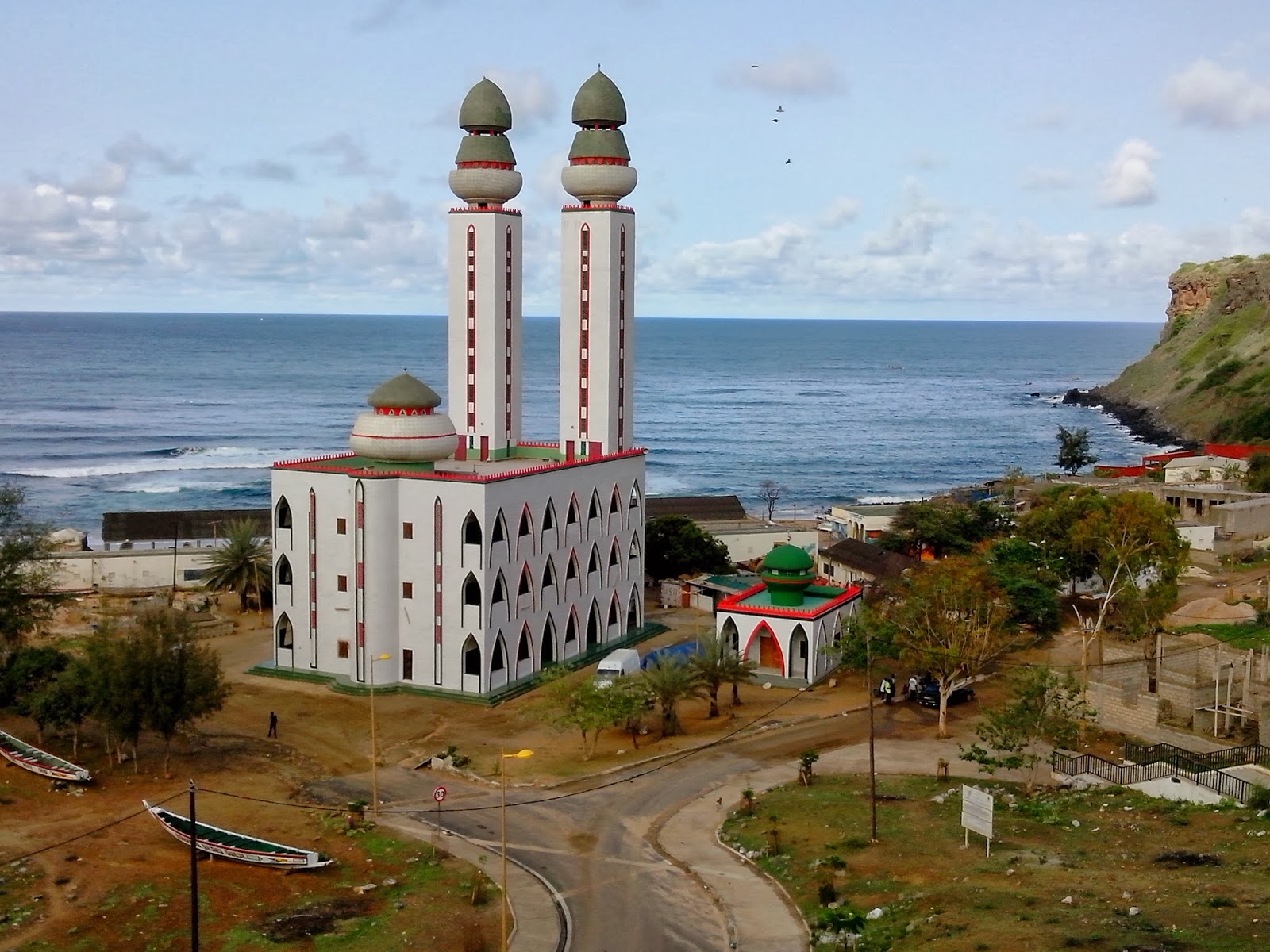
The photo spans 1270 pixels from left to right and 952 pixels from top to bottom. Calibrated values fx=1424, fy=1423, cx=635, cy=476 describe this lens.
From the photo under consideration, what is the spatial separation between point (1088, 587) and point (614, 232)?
84.1ft

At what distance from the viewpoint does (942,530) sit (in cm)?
6712

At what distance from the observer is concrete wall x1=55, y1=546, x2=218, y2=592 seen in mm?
67625

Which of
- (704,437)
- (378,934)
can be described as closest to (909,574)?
(378,934)

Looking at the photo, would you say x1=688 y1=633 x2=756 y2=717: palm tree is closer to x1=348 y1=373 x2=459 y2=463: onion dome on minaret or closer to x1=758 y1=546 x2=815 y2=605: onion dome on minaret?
x1=758 y1=546 x2=815 y2=605: onion dome on minaret

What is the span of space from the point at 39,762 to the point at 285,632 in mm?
12748

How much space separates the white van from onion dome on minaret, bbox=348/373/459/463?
9328 millimetres

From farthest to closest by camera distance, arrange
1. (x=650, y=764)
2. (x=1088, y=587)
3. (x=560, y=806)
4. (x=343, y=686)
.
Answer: (x=1088, y=587) < (x=343, y=686) < (x=650, y=764) < (x=560, y=806)

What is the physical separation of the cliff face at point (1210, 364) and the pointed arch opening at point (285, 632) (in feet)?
286

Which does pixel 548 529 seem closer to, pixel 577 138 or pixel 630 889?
pixel 577 138

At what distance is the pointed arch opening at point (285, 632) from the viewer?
169 feet

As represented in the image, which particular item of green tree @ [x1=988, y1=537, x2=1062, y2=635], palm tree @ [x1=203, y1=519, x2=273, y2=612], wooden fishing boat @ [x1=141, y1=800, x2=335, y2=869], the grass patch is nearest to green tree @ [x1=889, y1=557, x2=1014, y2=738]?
green tree @ [x1=988, y1=537, x2=1062, y2=635]

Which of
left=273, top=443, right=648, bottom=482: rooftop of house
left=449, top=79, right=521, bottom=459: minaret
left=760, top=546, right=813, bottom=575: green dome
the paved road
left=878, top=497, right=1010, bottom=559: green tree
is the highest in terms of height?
left=449, top=79, right=521, bottom=459: minaret

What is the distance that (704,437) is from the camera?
541ft

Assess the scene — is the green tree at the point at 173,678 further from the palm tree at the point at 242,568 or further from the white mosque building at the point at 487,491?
the palm tree at the point at 242,568
